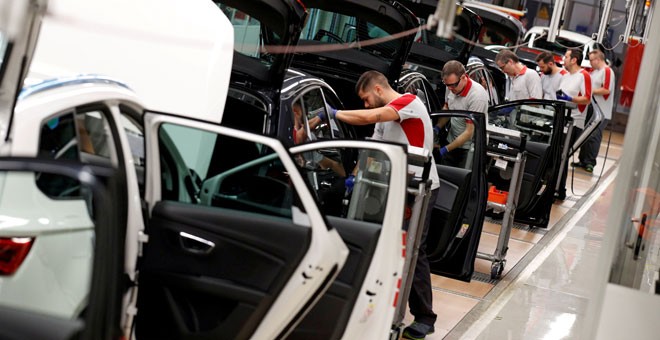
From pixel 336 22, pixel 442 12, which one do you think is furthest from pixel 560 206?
pixel 442 12

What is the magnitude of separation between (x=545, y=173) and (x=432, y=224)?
10.3 ft

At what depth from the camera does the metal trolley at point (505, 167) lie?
8836 millimetres

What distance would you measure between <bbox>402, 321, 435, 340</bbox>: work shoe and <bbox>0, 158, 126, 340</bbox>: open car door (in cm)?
362

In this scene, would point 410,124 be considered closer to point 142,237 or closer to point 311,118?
point 311,118

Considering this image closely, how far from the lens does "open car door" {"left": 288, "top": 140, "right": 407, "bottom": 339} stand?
193 inches

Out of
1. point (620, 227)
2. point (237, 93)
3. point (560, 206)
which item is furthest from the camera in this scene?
point (560, 206)

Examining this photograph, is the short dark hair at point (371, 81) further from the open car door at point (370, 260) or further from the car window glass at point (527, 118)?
the car window glass at point (527, 118)

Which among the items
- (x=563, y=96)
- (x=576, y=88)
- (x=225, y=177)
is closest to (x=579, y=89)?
(x=576, y=88)

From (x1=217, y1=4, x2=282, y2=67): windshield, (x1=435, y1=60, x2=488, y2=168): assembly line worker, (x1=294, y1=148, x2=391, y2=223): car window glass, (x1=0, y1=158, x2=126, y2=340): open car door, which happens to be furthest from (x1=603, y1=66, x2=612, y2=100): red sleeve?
(x1=0, y1=158, x2=126, y2=340): open car door

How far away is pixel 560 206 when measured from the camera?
13695 mm

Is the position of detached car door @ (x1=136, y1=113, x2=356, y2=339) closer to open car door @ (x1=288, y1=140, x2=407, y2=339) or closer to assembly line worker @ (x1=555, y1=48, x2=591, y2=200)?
open car door @ (x1=288, y1=140, x2=407, y2=339)

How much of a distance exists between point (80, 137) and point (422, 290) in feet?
11.3

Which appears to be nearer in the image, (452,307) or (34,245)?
(34,245)

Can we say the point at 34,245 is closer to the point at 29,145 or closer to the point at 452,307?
the point at 29,145
